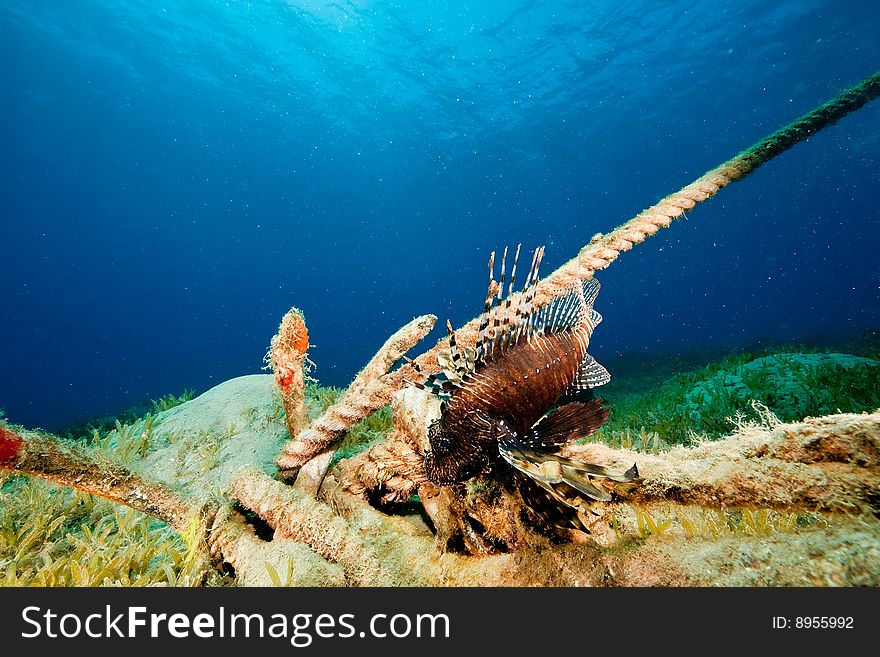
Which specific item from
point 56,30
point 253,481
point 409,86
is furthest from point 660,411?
point 56,30

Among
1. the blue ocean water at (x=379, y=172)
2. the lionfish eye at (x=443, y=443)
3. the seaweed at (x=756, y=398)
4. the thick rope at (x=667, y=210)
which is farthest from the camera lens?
the blue ocean water at (x=379, y=172)

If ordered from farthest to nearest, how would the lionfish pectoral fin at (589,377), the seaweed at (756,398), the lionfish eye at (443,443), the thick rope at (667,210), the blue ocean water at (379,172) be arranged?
the blue ocean water at (379,172)
the seaweed at (756,398)
the thick rope at (667,210)
the lionfish pectoral fin at (589,377)
the lionfish eye at (443,443)

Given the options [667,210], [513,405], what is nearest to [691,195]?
[667,210]

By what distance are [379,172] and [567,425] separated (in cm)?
7541

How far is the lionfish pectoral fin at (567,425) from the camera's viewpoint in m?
1.91

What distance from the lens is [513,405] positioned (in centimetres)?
192

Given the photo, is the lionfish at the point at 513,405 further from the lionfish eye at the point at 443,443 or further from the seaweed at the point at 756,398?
the seaweed at the point at 756,398

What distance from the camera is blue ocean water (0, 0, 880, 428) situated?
29.1 m

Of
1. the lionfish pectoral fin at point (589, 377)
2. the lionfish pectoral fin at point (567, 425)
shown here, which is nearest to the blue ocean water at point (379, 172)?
the lionfish pectoral fin at point (589, 377)

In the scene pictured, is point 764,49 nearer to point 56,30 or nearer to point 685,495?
point 685,495
